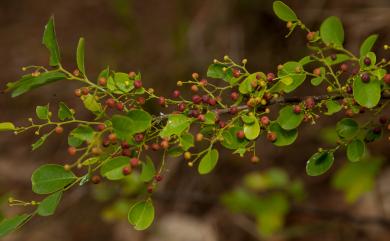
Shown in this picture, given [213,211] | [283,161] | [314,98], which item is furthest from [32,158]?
[314,98]

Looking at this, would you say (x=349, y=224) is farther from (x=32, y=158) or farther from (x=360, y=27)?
(x=32, y=158)

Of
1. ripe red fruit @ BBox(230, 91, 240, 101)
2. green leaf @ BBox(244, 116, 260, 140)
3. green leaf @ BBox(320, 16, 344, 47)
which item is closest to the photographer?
green leaf @ BBox(244, 116, 260, 140)

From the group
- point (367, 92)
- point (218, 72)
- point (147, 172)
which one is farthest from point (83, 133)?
point (367, 92)

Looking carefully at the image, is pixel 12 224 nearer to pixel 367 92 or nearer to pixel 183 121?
pixel 183 121

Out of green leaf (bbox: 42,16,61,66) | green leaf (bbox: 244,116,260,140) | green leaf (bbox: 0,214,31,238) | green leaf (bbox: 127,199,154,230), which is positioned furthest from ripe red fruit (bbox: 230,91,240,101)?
green leaf (bbox: 0,214,31,238)

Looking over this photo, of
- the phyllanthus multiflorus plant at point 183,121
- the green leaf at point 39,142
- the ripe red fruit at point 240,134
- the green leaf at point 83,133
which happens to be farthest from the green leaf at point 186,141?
the green leaf at point 39,142

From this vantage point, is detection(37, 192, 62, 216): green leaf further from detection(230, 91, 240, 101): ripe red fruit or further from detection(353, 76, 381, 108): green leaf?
detection(353, 76, 381, 108): green leaf

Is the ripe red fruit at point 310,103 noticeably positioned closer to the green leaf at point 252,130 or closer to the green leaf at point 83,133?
the green leaf at point 252,130
